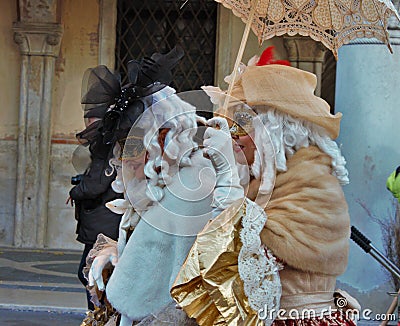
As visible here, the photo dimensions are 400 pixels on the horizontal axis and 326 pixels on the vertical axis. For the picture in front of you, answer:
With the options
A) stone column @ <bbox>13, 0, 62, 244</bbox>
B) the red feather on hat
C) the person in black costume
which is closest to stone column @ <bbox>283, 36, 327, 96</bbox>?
stone column @ <bbox>13, 0, 62, 244</bbox>

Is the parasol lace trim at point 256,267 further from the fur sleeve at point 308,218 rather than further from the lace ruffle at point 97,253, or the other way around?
the lace ruffle at point 97,253

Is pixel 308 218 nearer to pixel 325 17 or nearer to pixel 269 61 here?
pixel 269 61

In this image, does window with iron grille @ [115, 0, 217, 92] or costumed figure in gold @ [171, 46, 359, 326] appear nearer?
costumed figure in gold @ [171, 46, 359, 326]

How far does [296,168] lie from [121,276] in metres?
0.71

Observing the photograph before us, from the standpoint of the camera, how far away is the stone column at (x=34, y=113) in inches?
444

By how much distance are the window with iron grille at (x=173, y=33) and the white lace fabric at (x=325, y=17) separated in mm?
7800

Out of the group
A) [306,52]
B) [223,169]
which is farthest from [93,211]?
[306,52]

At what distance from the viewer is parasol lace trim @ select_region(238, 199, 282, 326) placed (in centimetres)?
272

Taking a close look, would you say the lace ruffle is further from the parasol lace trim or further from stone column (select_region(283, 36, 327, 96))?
stone column (select_region(283, 36, 327, 96))

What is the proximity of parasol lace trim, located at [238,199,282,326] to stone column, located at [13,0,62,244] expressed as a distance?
887 cm

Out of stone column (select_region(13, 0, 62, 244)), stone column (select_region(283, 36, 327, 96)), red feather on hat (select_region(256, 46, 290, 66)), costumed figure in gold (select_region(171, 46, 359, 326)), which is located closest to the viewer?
costumed figure in gold (select_region(171, 46, 359, 326))

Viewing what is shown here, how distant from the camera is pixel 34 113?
450 inches

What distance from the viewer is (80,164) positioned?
385cm

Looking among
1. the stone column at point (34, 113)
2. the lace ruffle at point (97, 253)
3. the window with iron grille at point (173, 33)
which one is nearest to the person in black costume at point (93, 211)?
the lace ruffle at point (97, 253)
